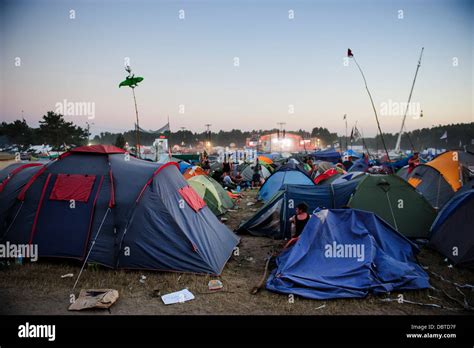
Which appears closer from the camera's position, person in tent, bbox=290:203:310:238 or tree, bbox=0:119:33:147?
person in tent, bbox=290:203:310:238

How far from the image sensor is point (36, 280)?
16.8 feet

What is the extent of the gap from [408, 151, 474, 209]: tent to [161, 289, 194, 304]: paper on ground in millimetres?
9805

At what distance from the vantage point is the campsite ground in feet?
14.2

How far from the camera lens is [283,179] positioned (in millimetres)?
12484

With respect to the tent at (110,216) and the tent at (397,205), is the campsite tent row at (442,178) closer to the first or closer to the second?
the tent at (397,205)

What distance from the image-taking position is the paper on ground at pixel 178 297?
4.53 meters

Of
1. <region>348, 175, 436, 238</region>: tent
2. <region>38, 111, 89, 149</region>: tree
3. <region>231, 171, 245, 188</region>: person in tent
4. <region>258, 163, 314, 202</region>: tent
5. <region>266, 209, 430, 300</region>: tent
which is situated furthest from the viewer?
<region>38, 111, 89, 149</region>: tree

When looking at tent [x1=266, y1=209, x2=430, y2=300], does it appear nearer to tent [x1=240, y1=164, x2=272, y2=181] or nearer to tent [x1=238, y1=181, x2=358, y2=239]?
tent [x1=238, y1=181, x2=358, y2=239]

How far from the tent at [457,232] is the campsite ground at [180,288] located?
333 mm

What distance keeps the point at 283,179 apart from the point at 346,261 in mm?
7493

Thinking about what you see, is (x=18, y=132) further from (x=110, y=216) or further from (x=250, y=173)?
(x=110, y=216)

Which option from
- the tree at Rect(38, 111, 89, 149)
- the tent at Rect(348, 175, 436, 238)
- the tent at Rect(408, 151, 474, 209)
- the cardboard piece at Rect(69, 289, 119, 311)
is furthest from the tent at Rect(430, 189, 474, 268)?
the tree at Rect(38, 111, 89, 149)
